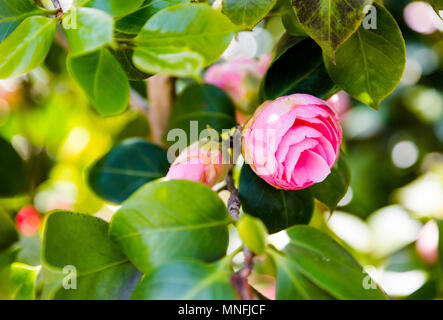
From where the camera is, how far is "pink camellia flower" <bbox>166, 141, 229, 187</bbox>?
0.53 meters

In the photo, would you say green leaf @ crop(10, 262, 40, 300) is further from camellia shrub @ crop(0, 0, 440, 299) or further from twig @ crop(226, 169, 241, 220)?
twig @ crop(226, 169, 241, 220)

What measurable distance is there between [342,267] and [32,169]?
40.5 inches

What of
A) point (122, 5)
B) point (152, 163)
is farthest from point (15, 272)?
point (122, 5)

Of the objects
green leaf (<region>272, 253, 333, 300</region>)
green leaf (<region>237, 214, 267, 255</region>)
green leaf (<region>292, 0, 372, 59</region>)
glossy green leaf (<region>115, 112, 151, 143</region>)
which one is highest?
green leaf (<region>292, 0, 372, 59</region>)

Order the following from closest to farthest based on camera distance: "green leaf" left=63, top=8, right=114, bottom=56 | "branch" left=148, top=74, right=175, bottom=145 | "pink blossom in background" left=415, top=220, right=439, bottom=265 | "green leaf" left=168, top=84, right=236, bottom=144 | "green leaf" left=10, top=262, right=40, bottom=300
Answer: "green leaf" left=63, top=8, right=114, bottom=56, "green leaf" left=10, top=262, right=40, bottom=300, "green leaf" left=168, top=84, right=236, bottom=144, "branch" left=148, top=74, right=175, bottom=145, "pink blossom in background" left=415, top=220, right=439, bottom=265

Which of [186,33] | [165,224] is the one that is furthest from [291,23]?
[165,224]

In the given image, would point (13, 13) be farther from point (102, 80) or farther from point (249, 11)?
point (249, 11)

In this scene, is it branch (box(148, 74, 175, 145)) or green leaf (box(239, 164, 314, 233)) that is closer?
green leaf (box(239, 164, 314, 233))

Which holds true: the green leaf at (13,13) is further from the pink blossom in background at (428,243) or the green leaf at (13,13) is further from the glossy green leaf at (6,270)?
the pink blossom in background at (428,243)

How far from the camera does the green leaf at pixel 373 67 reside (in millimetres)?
516

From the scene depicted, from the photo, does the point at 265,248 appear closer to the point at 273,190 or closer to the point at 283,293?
the point at 283,293

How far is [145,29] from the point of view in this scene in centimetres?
42

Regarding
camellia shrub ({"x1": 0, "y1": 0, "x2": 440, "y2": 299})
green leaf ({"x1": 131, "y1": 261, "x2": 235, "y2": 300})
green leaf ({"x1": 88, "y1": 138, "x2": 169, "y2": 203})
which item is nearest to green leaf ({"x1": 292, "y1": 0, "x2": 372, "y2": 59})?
camellia shrub ({"x1": 0, "y1": 0, "x2": 440, "y2": 299})

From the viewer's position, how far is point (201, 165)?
0.54 meters
